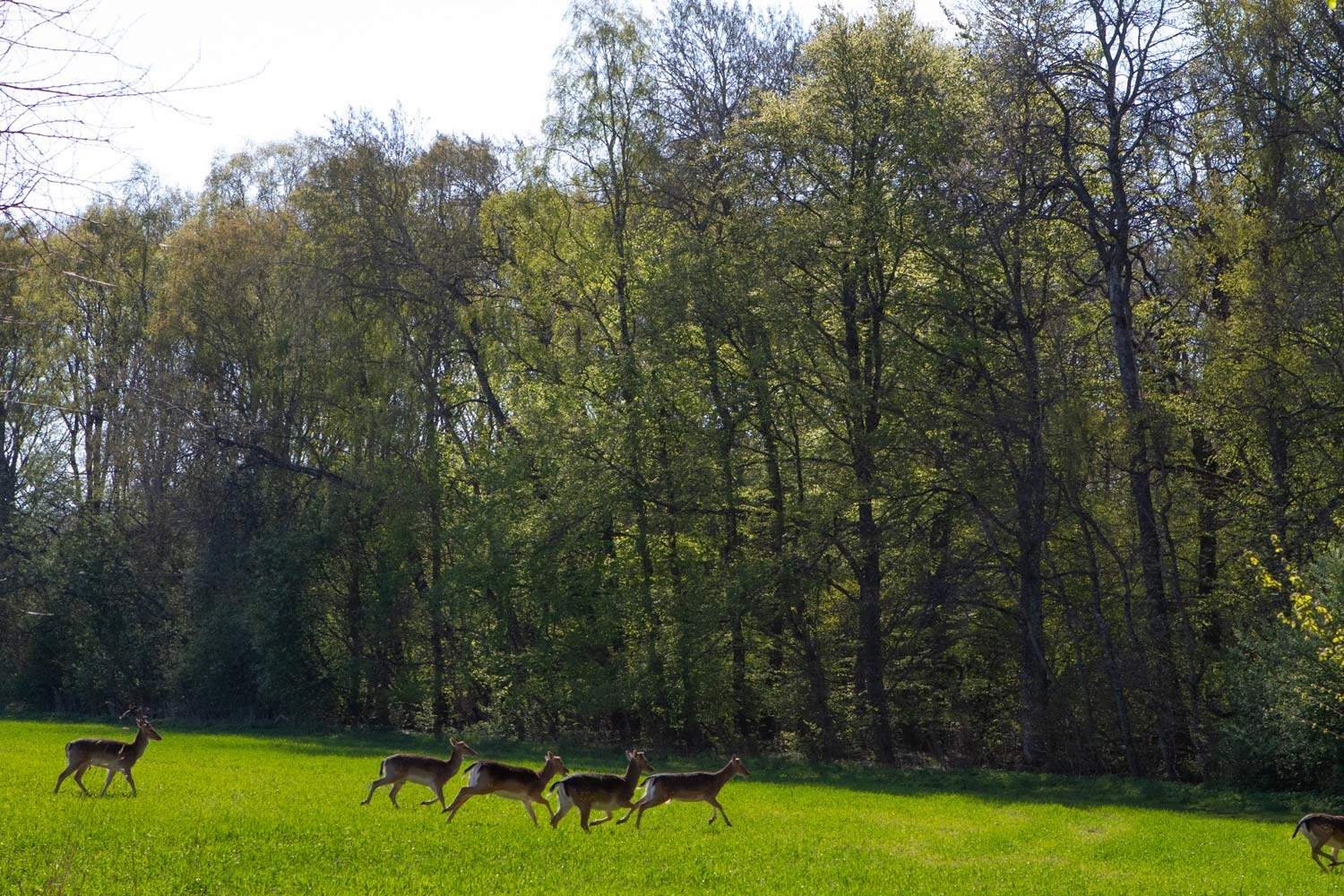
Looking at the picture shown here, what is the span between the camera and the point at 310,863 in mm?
11922

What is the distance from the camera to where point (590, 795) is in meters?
15.6

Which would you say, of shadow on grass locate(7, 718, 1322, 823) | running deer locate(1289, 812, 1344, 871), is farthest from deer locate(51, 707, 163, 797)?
running deer locate(1289, 812, 1344, 871)

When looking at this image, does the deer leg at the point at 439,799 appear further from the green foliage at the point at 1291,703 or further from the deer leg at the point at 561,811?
the green foliage at the point at 1291,703

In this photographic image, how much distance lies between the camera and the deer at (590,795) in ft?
50.8

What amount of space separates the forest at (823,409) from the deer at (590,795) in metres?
12.9

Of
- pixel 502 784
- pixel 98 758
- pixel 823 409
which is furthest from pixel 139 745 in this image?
pixel 823 409

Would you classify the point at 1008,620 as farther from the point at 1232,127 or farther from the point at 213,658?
the point at 213,658

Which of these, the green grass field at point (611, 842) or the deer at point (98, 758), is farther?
the deer at point (98, 758)

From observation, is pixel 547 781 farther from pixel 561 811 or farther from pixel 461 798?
pixel 461 798

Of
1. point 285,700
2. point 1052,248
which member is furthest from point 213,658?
point 1052,248

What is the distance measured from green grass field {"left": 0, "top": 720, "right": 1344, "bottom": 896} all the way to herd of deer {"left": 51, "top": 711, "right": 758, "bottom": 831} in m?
0.33

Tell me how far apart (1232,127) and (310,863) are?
89.2 ft

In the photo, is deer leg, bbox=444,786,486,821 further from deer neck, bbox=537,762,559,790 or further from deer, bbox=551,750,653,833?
deer, bbox=551,750,653,833

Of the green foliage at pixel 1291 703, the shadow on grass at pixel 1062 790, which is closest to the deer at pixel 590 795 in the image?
the shadow on grass at pixel 1062 790
